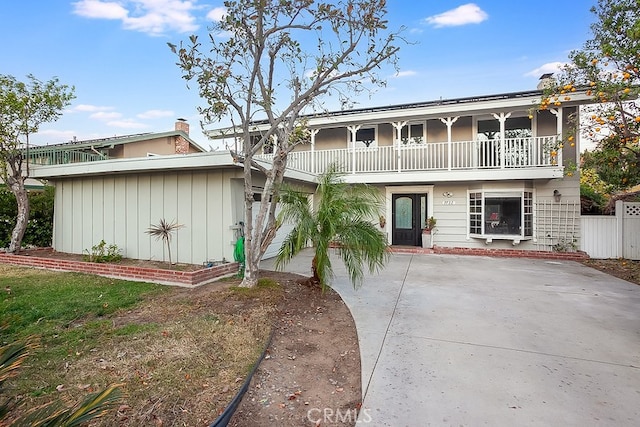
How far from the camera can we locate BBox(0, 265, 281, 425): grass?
266 centimetres

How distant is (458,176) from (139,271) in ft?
31.4

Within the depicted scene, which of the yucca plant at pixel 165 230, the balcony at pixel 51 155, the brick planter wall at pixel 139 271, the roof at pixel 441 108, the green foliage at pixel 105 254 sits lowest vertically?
the brick planter wall at pixel 139 271

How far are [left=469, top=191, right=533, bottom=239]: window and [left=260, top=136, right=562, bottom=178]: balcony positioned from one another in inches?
37.3

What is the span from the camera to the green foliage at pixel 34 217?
965 centimetres

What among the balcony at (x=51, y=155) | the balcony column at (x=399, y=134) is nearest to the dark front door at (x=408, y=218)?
the balcony column at (x=399, y=134)

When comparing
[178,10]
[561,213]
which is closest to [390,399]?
[178,10]

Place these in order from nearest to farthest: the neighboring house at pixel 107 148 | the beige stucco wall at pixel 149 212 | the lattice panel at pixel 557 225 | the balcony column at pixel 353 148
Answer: the beige stucco wall at pixel 149 212
the lattice panel at pixel 557 225
the balcony column at pixel 353 148
the neighboring house at pixel 107 148

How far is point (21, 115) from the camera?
826 cm

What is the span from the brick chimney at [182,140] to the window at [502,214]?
47.3ft

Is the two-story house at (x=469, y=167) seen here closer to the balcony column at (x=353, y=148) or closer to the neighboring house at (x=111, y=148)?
the balcony column at (x=353, y=148)

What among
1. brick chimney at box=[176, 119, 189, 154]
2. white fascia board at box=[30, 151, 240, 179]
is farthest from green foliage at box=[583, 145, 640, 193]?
brick chimney at box=[176, 119, 189, 154]

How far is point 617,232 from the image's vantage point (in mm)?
9531

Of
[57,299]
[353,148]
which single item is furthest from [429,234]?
[57,299]

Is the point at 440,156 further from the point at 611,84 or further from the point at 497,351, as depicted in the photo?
the point at 497,351
